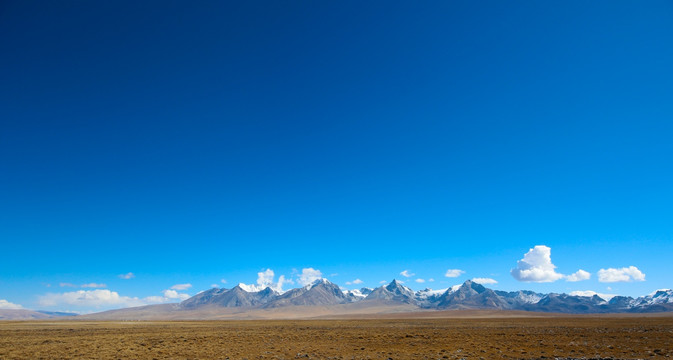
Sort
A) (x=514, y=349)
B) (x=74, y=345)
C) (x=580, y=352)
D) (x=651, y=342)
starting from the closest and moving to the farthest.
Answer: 1. (x=580, y=352)
2. (x=514, y=349)
3. (x=651, y=342)
4. (x=74, y=345)

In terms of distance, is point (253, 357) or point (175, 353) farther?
point (175, 353)

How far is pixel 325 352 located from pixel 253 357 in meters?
5.69

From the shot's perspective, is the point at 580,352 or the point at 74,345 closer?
the point at 580,352

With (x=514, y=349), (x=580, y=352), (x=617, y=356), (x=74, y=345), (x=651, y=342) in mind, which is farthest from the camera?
(x=74, y=345)

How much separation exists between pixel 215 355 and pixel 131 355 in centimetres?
672

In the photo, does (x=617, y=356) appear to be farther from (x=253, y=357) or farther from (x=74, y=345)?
(x=74, y=345)

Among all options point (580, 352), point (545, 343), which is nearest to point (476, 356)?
point (580, 352)

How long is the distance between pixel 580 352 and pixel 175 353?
103 ft

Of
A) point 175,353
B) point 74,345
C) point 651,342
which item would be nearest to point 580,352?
point 651,342

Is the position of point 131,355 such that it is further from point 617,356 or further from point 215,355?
point 617,356

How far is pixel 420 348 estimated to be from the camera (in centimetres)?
3139

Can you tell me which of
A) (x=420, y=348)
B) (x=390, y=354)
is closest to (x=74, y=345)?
(x=390, y=354)

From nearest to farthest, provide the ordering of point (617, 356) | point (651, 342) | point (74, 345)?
1. point (617, 356)
2. point (651, 342)
3. point (74, 345)

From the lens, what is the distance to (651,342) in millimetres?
33156
